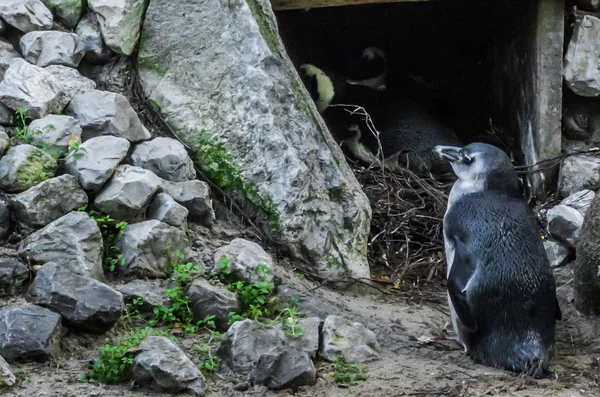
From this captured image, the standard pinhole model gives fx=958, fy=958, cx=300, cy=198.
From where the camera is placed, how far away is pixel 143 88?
553 cm

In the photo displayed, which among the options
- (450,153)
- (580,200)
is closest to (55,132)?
(450,153)

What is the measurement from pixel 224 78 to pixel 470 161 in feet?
4.84

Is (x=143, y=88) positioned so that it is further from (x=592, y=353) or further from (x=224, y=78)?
(x=592, y=353)

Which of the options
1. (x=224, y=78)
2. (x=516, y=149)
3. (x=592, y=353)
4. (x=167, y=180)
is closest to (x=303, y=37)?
(x=516, y=149)

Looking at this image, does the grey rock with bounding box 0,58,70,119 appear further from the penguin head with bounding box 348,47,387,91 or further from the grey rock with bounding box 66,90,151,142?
the penguin head with bounding box 348,47,387,91

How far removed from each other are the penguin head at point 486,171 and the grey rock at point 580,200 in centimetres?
133

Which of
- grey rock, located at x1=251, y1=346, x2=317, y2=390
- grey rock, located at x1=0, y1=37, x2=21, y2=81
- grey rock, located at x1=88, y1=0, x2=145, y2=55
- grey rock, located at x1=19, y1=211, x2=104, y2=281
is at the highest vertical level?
grey rock, located at x1=88, y1=0, x2=145, y2=55

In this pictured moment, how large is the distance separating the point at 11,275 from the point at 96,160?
80cm

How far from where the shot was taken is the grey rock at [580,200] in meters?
6.10

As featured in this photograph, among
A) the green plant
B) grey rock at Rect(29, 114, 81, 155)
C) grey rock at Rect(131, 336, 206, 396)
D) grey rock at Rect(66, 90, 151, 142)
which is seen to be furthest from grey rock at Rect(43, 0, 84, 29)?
the green plant

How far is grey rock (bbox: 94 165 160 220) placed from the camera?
4582mm

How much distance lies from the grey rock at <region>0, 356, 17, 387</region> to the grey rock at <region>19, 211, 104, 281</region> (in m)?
0.74

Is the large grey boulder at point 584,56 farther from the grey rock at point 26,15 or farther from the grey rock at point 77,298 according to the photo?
the grey rock at point 77,298

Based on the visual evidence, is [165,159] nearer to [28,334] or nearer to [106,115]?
[106,115]
